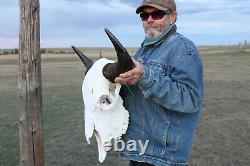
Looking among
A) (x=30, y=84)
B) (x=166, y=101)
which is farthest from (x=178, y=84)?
(x=30, y=84)

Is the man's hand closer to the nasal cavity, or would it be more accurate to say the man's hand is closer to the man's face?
the nasal cavity

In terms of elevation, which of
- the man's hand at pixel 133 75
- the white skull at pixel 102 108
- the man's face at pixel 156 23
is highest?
the man's face at pixel 156 23

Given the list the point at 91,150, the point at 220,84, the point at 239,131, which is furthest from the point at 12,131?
the point at 220,84

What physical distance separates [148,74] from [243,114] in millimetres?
8564

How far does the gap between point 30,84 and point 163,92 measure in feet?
5.36

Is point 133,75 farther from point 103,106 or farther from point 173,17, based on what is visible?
point 173,17

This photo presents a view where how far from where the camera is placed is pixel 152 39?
117 inches

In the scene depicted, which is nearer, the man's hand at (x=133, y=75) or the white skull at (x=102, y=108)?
the man's hand at (x=133, y=75)

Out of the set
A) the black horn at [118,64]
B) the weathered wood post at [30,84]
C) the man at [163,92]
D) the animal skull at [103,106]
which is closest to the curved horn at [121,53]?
the black horn at [118,64]

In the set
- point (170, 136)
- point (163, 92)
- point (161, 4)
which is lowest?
point (170, 136)

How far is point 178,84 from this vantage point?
2.71 metres

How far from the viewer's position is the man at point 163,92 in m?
2.67

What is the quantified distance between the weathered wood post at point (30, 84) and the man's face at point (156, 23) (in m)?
1.22

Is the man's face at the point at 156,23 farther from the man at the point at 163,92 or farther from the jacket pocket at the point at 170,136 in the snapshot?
the jacket pocket at the point at 170,136
